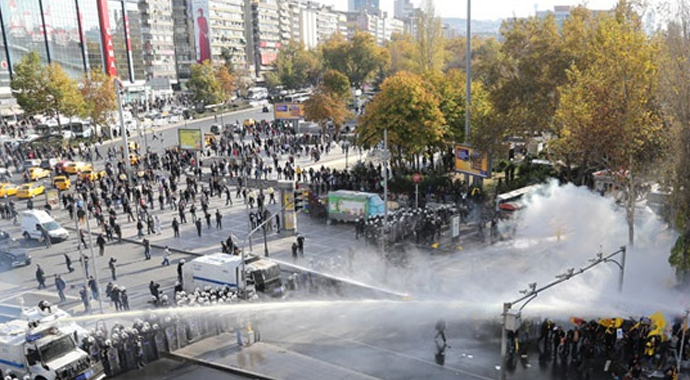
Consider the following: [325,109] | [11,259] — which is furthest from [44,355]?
[325,109]

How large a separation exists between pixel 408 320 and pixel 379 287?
117 inches

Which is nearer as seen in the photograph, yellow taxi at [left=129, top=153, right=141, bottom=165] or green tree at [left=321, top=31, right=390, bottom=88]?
yellow taxi at [left=129, top=153, right=141, bottom=165]

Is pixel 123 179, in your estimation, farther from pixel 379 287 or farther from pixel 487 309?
pixel 487 309

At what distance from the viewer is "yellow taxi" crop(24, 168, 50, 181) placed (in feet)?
150

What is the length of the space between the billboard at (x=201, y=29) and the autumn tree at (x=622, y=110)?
104 m

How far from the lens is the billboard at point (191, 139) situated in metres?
45.7

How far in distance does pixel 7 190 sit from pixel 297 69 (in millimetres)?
77604

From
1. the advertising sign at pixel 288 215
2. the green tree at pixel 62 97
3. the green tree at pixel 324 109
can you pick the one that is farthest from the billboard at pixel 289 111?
the advertising sign at pixel 288 215

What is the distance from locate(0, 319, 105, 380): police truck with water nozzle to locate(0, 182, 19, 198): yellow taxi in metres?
27.8

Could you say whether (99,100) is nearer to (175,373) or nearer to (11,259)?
(11,259)

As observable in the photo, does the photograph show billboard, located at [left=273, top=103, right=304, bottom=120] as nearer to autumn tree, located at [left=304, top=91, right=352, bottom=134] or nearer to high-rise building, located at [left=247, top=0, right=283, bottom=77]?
autumn tree, located at [left=304, top=91, right=352, bottom=134]

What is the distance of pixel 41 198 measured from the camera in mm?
41375

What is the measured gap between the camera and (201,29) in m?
118

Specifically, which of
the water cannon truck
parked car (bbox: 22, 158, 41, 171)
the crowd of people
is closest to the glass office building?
parked car (bbox: 22, 158, 41, 171)
